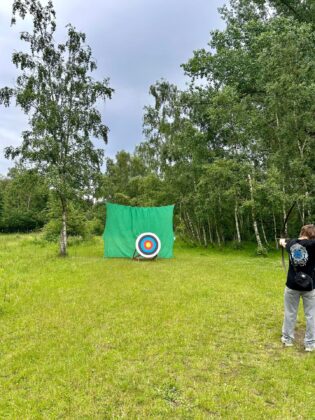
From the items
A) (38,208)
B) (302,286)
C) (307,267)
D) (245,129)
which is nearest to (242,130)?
(245,129)

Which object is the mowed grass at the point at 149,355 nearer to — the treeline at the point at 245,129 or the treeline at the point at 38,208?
the treeline at the point at 38,208

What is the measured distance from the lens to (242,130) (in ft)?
42.7

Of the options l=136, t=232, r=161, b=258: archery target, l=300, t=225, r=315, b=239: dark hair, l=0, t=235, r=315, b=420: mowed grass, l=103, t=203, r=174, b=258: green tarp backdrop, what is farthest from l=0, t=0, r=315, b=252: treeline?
l=300, t=225, r=315, b=239: dark hair

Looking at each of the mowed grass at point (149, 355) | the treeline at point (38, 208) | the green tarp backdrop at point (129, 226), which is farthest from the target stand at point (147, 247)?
the mowed grass at point (149, 355)

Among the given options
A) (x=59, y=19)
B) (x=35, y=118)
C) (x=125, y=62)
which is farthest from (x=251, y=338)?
(x=125, y=62)

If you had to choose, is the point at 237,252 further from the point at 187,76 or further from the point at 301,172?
the point at 187,76

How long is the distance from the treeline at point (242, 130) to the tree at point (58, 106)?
2.56 ft

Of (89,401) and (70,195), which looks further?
(70,195)

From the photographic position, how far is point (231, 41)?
1498 centimetres

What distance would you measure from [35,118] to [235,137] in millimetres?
8060

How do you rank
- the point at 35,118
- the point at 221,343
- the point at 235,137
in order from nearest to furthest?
the point at 221,343
the point at 35,118
the point at 235,137

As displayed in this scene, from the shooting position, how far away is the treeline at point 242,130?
37.5ft

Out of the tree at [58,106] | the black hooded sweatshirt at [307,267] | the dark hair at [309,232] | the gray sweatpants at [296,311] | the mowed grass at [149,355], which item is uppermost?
the tree at [58,106]

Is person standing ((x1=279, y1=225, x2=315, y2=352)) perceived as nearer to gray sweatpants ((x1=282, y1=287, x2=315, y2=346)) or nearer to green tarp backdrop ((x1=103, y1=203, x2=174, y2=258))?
gray sweatpants ((x1=282, y1=287, x2=315, y2=346))
